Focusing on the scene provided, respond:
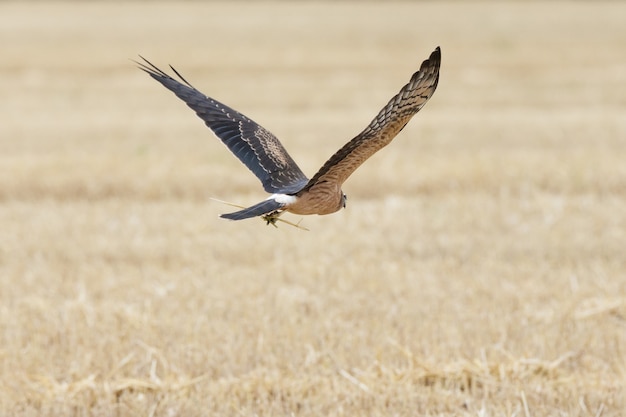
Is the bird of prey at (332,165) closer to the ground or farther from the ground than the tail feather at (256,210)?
farther from the ground

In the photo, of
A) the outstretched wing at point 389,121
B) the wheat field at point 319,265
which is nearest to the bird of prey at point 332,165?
the outstretched wing at point 389,121

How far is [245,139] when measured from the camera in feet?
18.5

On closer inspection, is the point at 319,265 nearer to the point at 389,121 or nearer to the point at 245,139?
the point at 245,139

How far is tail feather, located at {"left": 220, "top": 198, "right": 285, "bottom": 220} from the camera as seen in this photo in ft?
14.0

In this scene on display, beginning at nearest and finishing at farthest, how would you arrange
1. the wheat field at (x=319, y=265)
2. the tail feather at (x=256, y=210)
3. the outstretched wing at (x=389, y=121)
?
the tail feather at (x=256, y=210) → the outstretched wing at (x=389, y=121) → the wheat field at (x=319, y=265)

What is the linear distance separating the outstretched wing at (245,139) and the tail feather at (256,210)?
0.56 metres

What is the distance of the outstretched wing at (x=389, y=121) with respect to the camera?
14.5 ft

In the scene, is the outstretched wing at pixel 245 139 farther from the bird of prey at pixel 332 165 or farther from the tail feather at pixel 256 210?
the tail feather at pixel 256 210

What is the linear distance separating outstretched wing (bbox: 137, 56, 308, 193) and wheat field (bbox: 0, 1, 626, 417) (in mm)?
1535

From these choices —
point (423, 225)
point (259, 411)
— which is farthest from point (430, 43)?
point (259, 411)

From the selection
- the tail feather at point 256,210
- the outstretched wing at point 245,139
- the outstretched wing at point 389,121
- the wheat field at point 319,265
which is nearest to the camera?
the tail feather at point 256,210

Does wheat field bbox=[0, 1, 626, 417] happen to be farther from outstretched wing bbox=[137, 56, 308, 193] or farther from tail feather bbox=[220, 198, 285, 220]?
tail feather bbox=[220, 198, 285, 220]

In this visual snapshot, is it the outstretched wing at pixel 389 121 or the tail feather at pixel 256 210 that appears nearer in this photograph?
the tail feather at pixel 256 210

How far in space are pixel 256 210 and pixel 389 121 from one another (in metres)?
0.71
